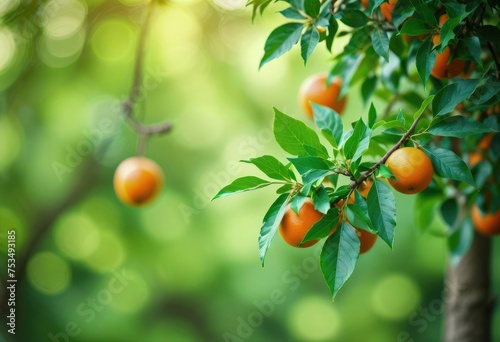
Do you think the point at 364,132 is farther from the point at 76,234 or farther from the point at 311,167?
the point at 76,234

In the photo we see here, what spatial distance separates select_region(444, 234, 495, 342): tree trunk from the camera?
44.3 inches

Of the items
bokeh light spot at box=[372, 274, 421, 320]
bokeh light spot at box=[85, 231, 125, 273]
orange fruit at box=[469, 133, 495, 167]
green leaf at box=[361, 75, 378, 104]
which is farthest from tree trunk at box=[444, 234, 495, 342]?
bokeh light spot at box=[85, 231, 125, 273]

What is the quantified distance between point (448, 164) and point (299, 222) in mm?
162

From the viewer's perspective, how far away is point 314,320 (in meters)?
2.43

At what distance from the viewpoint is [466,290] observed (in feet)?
3.71

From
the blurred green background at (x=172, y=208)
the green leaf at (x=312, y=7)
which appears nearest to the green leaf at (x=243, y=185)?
the green leaf at (x=312, y=7)

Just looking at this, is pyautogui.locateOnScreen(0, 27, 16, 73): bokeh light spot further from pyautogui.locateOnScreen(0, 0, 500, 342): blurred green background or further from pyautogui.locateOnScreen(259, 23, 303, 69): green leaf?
pyautogui.locateOnScreen(259, 23, 303, 69): green leaf

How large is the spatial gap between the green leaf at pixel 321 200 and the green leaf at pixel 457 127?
13 centimetres

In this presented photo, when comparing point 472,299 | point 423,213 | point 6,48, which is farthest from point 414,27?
point 6,48

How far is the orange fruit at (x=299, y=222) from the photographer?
22.7 inches

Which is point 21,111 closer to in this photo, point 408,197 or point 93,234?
point 93,234

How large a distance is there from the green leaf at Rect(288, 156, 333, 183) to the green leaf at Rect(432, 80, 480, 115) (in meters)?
0.13

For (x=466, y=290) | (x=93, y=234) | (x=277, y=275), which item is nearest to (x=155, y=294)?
(x=93, y=234)

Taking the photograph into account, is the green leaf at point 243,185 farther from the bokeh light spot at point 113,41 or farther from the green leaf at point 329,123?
the bokeh light spot at point 113,41
